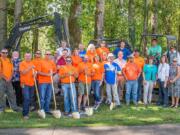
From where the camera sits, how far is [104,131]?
12391 millimetres

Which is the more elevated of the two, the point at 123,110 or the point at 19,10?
the point at 19,10

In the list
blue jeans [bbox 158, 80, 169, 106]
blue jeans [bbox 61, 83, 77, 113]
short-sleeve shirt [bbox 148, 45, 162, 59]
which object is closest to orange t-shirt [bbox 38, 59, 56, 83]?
blue jeans [bbox 61, 83, 77, 113]

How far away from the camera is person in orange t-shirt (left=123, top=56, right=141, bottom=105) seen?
57.6ft

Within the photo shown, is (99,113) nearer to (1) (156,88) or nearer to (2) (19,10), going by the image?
(1) (156,88)

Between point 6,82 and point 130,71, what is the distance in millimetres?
4635

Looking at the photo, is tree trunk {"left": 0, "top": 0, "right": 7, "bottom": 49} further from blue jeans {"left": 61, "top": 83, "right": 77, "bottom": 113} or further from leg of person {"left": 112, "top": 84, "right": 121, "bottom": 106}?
leg of person {"left": 112, "top": 84, "right": 121, "bottom": 106}

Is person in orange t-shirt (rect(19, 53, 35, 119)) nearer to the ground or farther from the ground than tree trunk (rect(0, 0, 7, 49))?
nearer to the ground

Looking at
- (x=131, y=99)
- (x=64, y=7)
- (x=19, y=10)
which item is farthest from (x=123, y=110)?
(x=64, y=7)

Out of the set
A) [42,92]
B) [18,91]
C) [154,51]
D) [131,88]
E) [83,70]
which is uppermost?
[154,51]

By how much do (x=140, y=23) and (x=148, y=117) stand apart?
92.2 ft

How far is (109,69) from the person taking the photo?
668 inches

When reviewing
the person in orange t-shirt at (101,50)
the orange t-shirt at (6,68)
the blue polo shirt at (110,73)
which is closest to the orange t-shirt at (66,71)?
the orange t-shirt at (6,68)

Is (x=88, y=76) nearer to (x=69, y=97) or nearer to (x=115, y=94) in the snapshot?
(x=69, y=97)

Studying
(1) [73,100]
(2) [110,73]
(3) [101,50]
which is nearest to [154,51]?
(3) [101,50]
